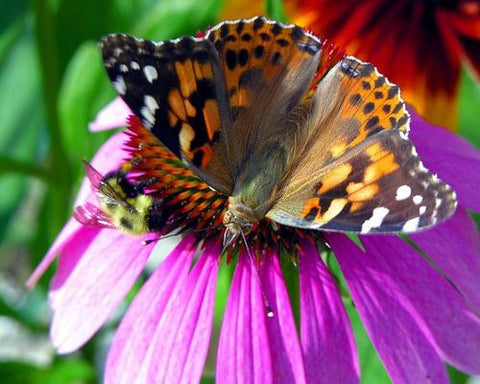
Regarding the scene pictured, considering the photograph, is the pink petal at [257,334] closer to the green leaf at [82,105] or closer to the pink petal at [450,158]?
the pink petal at [450,158]

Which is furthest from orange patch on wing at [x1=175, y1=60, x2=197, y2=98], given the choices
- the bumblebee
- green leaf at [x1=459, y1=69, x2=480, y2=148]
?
green leaf at [x1=459, y1=69, x2=480, y2=148]

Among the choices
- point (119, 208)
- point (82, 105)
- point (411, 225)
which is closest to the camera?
point (411, 225)

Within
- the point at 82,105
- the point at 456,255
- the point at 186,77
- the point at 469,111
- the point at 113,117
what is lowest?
the point at 456,255

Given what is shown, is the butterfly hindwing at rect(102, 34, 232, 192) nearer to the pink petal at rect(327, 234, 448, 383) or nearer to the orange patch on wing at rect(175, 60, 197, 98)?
the orange patch on wing at rect(175, 60, 197, 98)

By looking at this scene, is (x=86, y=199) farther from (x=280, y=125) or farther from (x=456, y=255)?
(x=456, y=255)

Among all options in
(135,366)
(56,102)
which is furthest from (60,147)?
(135,366)

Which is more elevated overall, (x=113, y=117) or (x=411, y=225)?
(x=113, y=117)

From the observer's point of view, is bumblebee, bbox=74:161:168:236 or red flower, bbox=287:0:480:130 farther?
red flower, bbox=287:0:480:130

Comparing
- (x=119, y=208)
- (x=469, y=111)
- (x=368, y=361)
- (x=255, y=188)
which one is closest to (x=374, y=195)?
(x=255, y=188)
